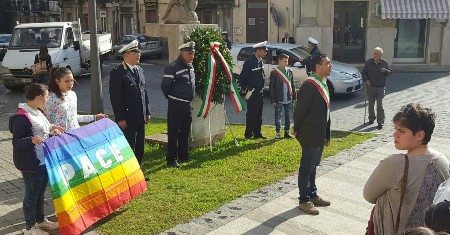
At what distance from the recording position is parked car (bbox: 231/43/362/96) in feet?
47.9

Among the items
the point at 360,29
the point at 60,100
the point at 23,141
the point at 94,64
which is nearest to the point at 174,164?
the point at 60,100

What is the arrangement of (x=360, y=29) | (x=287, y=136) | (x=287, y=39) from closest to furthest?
(x=287, y=136) → (x=287, y=39) → (x=360, y=29)

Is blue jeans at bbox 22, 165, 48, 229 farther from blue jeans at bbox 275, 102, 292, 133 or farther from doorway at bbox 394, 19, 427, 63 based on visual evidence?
doorway at bbox 394, 19, 427, 63

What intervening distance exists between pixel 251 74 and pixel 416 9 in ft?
50.6

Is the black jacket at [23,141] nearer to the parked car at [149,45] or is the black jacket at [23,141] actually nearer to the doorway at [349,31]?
the doorway at [349,31]

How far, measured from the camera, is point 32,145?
5.28 m

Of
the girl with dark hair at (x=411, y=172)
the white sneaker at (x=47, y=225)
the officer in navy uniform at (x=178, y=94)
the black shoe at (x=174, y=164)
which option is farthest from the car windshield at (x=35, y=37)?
the girl with dark hair at (x=411, y=172)

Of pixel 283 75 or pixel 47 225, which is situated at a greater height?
pixel 283 75

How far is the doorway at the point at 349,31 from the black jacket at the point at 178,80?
1761cm

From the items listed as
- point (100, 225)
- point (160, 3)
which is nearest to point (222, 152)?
point (100, 225)

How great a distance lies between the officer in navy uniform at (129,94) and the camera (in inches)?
273

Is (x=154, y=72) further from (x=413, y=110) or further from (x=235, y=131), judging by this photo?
(x=413, y=110)

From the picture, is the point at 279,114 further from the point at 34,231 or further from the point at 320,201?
the point at 34,231

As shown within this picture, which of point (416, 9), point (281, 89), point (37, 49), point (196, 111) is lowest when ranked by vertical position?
point (196, 111)
